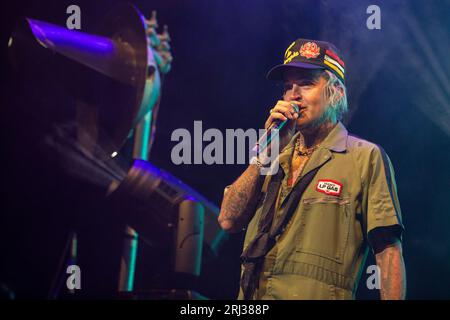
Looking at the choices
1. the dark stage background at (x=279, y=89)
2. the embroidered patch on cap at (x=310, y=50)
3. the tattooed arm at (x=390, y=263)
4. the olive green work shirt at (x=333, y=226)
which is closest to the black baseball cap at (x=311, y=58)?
the embroidered patch on cap at (x=310, y=50)

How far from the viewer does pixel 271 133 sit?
7.44 feet

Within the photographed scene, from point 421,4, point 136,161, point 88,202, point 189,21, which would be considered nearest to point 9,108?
point 88,202

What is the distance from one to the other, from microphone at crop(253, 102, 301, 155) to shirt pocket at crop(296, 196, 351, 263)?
0.32 meters

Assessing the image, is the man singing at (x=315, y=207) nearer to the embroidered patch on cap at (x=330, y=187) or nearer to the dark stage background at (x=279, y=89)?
the embroidered patch on cap at (x=330, y=187)

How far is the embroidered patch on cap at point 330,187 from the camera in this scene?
2.12 m

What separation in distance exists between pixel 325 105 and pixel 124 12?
5.40 ft

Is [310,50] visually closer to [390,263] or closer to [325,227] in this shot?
[325,227]

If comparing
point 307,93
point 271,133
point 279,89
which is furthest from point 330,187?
point 279,89

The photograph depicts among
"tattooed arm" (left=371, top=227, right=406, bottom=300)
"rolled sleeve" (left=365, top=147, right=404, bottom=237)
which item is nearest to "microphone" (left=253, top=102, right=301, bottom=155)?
"rolled sleeve" (left=365, top=147, right=404, bottom=237)

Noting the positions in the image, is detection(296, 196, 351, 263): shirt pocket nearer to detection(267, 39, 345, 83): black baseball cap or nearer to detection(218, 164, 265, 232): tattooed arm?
detection(218, 164, 265, 232): tattooed arm

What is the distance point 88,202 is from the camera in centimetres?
366

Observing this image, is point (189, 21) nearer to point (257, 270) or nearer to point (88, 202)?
point (88, 202)

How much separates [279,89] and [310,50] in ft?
3.68
